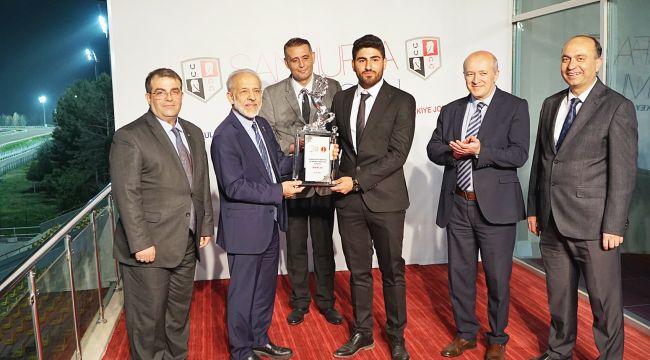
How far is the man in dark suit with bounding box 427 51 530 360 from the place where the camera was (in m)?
3.08

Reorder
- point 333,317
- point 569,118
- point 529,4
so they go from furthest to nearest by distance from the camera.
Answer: point 529,4 < point 333,317 < point 569,118

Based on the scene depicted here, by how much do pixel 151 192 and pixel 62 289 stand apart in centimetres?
85

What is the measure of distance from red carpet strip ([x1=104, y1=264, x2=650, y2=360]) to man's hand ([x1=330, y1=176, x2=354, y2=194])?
1.02 m

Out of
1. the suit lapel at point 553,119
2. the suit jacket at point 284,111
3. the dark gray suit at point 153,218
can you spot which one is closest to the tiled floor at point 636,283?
the suit lapel at point 553,119

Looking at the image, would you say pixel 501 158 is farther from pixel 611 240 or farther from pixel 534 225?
pixel 611 240

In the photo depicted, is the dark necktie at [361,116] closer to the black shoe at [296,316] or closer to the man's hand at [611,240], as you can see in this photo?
the man's hand at [611,240]

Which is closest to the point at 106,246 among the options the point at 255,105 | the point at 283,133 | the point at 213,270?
the point at 213,270

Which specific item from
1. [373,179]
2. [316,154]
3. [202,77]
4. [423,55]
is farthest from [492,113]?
[202,77]

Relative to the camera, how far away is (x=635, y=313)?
13.0ft

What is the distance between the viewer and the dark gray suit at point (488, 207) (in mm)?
3102

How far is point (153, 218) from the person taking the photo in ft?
8.83

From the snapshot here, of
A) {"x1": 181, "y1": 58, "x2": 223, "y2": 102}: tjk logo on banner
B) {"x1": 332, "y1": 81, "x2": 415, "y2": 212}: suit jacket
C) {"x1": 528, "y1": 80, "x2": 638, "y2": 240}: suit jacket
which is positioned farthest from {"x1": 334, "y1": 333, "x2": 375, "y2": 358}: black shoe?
{"x1": 181, "y1": 58, "x2": 223, "y2": 102}: tjk logo on banner

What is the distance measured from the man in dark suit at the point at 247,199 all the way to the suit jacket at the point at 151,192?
17 cm

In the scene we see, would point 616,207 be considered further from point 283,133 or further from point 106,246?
point 106,246
